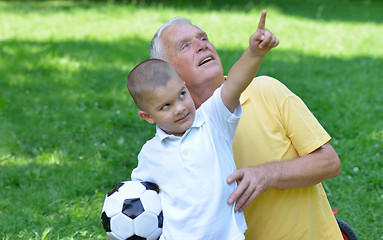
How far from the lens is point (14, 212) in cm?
399

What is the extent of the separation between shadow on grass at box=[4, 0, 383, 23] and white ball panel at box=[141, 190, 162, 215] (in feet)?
34.0

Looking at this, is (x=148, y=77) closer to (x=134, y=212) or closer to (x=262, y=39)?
(x=262, y=39)

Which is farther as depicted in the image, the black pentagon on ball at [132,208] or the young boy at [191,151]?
the black pentagon on ball at [132,208]

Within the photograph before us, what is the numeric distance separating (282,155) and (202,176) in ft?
1.85

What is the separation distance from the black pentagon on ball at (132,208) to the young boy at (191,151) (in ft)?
0.66

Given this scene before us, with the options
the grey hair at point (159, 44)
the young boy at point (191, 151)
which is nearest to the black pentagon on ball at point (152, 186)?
the young boy at point (191, 151)

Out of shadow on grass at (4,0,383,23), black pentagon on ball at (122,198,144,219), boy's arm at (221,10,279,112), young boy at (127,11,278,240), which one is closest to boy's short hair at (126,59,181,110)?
young boy at (127,11,278,240)

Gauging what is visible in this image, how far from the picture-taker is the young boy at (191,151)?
230 cm

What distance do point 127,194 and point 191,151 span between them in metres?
0.57

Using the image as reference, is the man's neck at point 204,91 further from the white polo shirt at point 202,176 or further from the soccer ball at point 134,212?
the soccer ball at point 134,212

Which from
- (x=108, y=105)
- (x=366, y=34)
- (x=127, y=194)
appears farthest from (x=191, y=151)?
(x=366, y=34)

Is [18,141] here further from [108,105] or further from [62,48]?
[62,48]

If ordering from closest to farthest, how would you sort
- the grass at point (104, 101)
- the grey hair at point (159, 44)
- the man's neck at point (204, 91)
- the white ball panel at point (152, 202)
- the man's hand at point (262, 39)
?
the man's hand at point (262, 39), the white ball panel at point (152, 202), the man's neck at point (204, 91), the grey hair at point (159, 44), the grass at point (104, 101)

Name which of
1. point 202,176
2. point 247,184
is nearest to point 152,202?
point 202,176
